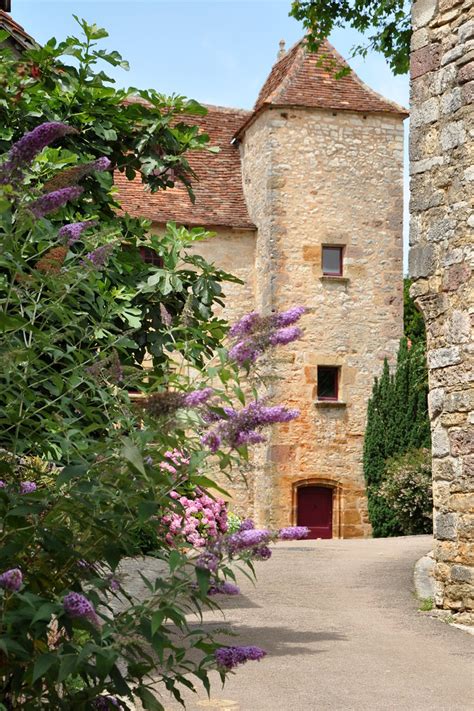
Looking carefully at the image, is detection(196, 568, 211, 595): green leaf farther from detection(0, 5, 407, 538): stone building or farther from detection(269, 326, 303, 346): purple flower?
detection(0, 5, 407, 538): stone building

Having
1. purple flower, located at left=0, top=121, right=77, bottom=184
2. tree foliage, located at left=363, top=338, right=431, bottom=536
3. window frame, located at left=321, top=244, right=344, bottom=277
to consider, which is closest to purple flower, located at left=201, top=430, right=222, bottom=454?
purple flower, located at left=0, top=121, right=77, bottom=184

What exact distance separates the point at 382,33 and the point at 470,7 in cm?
479

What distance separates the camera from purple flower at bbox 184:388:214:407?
3.36 m

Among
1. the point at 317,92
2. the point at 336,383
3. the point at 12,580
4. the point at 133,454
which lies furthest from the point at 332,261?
the point at 12,580

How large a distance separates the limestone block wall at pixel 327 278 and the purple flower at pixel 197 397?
17.6 metres

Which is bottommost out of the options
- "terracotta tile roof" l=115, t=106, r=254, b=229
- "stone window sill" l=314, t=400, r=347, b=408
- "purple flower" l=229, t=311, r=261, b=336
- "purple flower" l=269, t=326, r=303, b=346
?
"purple flower" l=269, t=326, r=303, b=346

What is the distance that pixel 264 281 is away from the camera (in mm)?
21859

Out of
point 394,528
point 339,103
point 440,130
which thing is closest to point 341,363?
point 394,528

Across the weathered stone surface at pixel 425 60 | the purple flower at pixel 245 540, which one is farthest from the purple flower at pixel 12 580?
the weathered stone surface at pixel 425 60

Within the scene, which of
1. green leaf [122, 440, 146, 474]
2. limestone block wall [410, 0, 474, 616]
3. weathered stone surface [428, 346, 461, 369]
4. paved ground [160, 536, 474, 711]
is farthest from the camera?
weathered stone surface [428, 346, 461, 369]

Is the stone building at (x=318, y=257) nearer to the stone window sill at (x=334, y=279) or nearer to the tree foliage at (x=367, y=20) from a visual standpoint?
Answer: the stone window sill at (x=334, y=279)

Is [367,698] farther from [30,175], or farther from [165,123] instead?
[165,123]

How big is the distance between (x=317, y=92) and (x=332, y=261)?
3.52 m

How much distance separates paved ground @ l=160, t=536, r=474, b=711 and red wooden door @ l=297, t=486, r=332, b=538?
859 cm
